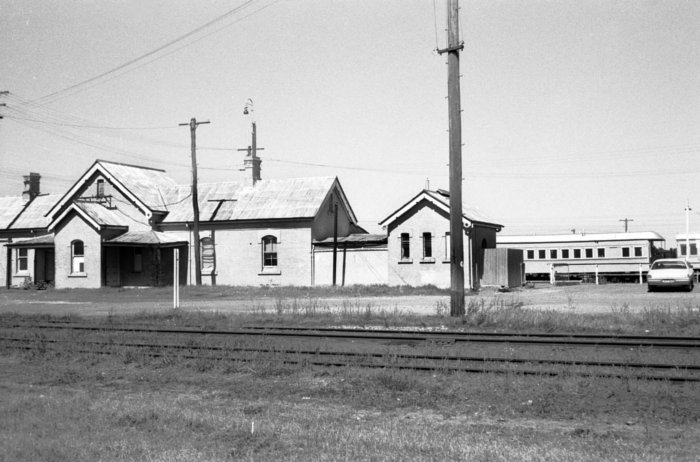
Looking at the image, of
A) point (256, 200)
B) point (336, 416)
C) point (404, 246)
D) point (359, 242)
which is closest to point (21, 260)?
point (256, 200)

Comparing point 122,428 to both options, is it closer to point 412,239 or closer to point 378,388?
point 378,388

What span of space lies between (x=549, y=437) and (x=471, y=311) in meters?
11.3

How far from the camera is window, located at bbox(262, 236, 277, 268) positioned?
38750mm

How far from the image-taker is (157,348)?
42.2ft

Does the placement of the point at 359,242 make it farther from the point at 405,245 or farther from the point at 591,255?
the point at 591,255

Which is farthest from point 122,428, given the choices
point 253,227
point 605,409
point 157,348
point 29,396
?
point 253,227

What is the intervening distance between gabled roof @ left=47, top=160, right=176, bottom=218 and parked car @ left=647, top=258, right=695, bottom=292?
27205 millimetres

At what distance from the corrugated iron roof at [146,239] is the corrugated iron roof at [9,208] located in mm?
12164

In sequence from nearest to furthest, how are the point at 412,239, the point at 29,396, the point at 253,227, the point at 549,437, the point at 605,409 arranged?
the point at 549,437 → the point at 605,409 → the point at 29,396 → the point at 412,239 → the point at 253,227

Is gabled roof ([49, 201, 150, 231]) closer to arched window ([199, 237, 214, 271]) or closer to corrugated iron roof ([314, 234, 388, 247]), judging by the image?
arched window ([199, 237, 214, 271])

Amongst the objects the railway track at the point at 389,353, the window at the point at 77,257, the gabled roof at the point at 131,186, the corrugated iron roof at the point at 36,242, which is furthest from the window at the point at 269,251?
the railway track at the point at 389,353

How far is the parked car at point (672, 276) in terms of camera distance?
29656 millimetres

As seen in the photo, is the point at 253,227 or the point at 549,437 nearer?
the point at 549,437

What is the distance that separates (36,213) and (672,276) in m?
38.7
